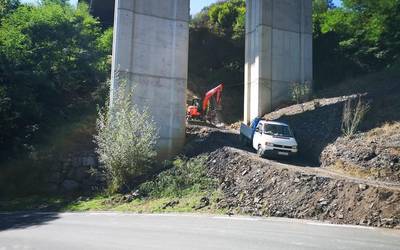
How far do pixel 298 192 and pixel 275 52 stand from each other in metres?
16.4

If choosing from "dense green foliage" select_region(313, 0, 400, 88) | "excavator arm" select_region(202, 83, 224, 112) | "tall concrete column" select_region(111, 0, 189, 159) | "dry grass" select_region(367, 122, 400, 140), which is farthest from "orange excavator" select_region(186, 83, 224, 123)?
"dry grass" select_region(367, 122, 400, 140)

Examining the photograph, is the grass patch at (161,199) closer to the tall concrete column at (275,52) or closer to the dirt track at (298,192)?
the dirt track at (298,192)

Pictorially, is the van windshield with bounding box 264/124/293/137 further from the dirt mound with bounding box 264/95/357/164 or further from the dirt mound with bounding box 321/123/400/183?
the dirt mound with bounding box 321/123/400/183

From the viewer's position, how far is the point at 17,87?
2484cm

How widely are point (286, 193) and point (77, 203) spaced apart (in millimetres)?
9645

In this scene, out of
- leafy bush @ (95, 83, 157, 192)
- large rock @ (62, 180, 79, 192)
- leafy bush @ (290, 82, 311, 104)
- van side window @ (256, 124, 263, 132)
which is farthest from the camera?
leafy bush @ (290, 82, 311, 104)

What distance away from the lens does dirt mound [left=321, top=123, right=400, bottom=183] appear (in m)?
16.3

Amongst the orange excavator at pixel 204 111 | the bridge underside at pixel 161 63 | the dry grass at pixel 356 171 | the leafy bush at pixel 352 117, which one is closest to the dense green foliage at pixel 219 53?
the orange excavator at pixel 204 111

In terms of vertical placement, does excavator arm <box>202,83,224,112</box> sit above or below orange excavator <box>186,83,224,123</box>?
above

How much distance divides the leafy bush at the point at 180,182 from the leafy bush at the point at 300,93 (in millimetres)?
10790

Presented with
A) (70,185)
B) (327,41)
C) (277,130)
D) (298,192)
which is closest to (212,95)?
(277,130)

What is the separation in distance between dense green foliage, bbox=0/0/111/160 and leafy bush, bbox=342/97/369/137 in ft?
55.1

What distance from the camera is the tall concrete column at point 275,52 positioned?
2914 cm

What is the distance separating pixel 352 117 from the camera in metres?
22.1
